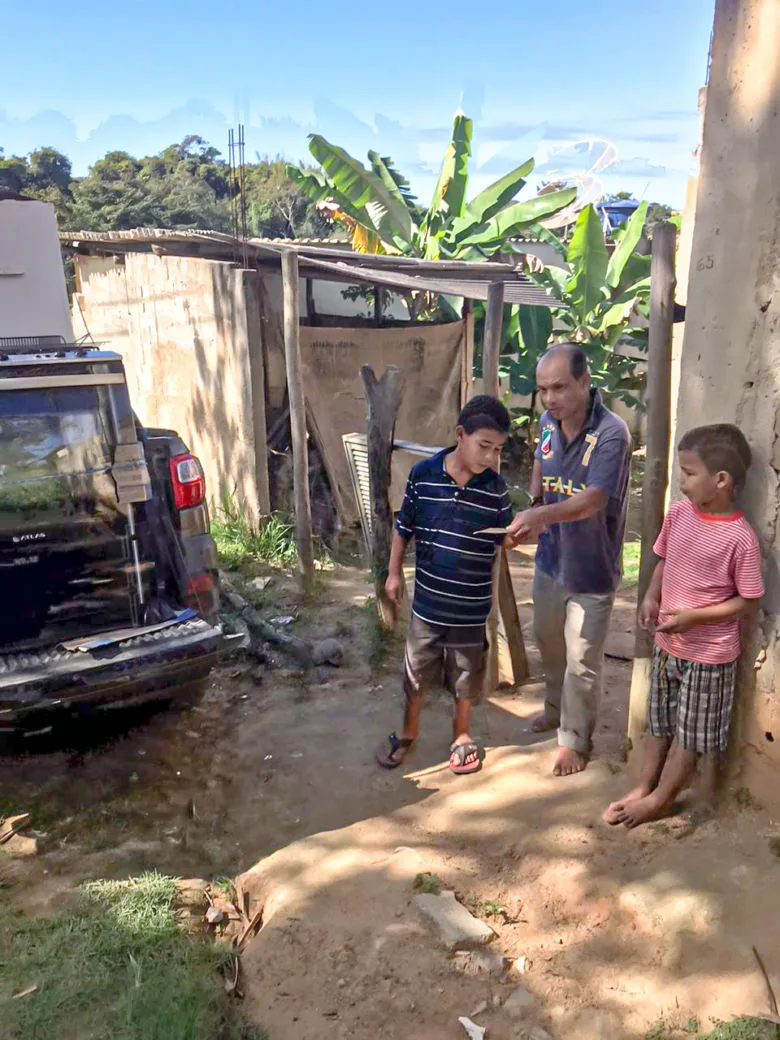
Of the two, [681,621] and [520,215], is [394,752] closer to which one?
[681,621]

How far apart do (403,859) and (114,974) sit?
39.8 inches

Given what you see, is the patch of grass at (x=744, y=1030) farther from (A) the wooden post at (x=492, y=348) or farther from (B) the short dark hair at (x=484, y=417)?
(A) the wooden post at (x=492, y=348)

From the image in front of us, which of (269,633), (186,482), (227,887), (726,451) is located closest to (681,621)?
(726,451)

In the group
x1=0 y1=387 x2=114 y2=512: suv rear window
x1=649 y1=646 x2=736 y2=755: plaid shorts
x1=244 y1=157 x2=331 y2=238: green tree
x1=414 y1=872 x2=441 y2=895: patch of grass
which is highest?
x1=244 y1=157 x2=331 y2=238: green tree

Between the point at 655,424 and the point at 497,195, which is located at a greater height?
the point at 497,195

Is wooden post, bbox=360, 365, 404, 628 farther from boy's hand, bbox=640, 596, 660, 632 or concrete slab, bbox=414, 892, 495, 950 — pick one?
concrete slab, bbox=414, 892, 495, 950

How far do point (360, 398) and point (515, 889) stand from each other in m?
5.74

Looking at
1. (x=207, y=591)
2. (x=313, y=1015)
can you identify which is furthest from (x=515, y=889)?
(x=207, y=591)

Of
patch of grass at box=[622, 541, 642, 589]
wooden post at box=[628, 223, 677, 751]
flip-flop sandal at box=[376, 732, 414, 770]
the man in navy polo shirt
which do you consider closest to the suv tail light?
flip-flop sandal at box=[376, 732, 414, 770]

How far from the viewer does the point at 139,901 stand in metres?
2.91

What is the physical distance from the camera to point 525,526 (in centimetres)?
331

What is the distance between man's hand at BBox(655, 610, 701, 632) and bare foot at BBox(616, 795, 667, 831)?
2.07 feet

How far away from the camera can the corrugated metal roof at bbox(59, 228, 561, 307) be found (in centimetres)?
662

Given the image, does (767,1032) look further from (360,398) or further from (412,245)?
(412,245)
